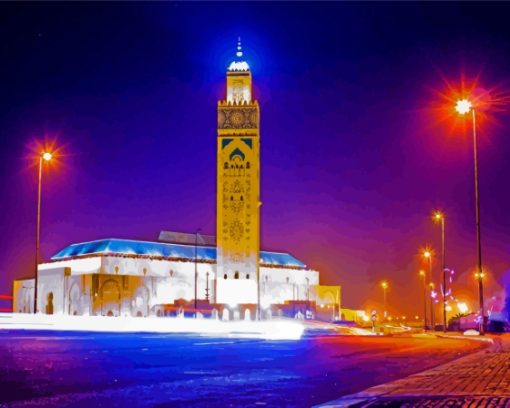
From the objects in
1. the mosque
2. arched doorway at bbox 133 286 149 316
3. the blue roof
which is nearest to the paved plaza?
the mosque

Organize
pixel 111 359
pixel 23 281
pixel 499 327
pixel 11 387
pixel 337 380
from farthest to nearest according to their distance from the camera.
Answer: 1. pixel 23 281
2. pixel 499 327
3. pixel 111 359
4. pixel 337 380
5. pixel 11 387

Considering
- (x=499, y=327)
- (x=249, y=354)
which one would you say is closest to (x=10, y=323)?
(x=249, y=354)

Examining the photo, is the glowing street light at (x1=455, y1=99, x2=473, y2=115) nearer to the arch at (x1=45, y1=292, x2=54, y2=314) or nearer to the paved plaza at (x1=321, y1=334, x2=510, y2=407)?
the paved plaza at (x1=321, y1=334, x2=510, y2=407)

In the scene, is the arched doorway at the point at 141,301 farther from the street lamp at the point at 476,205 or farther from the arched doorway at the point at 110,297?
the street lamp at the point at 476,205

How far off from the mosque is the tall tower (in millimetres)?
113

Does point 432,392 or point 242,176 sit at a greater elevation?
point 242,176

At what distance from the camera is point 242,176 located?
84.1m

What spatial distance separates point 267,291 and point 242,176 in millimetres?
35419

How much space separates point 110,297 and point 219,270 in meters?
19.4

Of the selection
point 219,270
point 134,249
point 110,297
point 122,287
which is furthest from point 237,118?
point 134,249

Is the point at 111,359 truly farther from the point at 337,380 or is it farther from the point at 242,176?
the point at 242,176

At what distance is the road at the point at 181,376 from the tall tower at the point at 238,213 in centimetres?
6717

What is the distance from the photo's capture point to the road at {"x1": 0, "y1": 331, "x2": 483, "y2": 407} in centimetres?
816

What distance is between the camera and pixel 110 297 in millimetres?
96188
